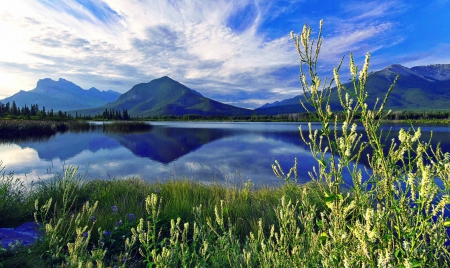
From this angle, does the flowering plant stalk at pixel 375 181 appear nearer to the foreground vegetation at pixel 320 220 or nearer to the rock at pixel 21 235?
the foreground vegetation at pixel 320 220

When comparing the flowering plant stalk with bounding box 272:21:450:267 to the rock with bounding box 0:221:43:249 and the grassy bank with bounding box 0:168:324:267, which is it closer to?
the grassy bank with bounding box 0:168:324:267

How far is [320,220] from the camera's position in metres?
2.22

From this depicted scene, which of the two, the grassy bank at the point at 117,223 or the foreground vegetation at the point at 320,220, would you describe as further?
the grassy bank at the point at 117,223

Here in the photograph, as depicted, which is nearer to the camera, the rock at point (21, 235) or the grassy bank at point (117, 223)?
the grassy bank at point (117, 223)

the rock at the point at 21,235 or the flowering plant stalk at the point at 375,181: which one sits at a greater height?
the flowering plant stalk at the point at 375,181

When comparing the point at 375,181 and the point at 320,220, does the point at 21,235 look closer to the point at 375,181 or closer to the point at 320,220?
the point at 320,220

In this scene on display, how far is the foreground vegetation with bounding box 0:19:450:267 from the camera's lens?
1.57 metres

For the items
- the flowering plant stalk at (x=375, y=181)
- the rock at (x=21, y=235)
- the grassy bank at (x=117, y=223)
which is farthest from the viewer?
the rock at (x=21, y=235)

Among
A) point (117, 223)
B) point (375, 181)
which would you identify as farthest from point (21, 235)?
point (375, 181)

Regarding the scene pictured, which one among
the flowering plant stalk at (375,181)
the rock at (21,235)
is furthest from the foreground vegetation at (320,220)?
the rock at (21,235)

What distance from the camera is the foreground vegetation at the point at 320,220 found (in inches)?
61.9

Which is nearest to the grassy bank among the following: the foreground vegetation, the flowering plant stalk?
the foreground vegetation

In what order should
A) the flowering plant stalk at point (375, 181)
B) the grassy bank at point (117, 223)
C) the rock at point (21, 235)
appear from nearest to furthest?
the flowering plant stalk at point (375, 181) < the grassy bank at point (117, 223) < the rock at point (21, 235)

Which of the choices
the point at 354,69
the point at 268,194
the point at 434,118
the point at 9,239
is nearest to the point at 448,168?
the point at 354,69
